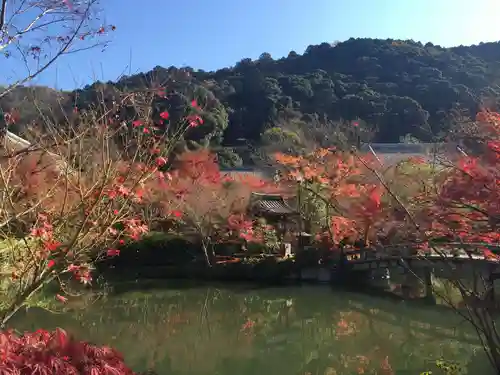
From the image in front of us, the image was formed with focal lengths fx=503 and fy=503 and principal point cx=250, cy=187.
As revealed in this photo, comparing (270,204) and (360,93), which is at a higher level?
(360,93)

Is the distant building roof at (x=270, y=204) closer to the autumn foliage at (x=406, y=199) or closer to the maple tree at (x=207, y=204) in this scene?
the maple tree at (x=207, y=204)

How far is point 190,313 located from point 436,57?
84.1ft

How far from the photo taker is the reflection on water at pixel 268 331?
719cm

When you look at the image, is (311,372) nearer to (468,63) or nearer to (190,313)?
(190,313)

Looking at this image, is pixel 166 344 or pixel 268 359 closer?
pixel 268 359

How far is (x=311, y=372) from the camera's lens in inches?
269

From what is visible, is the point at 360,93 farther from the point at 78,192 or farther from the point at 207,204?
the point at 78,192

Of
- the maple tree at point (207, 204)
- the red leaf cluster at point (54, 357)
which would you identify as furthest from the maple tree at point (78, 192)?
the maple tree at point (207, 204)

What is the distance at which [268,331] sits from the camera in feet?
30.4

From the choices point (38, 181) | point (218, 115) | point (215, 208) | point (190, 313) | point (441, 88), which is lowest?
point (190, 313)

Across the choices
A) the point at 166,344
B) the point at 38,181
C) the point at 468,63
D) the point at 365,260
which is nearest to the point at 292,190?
the point at 365,260

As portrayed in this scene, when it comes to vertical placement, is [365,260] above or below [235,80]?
below

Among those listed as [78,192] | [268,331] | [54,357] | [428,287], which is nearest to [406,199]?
[268,331]

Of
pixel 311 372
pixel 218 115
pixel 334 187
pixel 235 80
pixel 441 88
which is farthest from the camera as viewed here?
pixel 235 80
